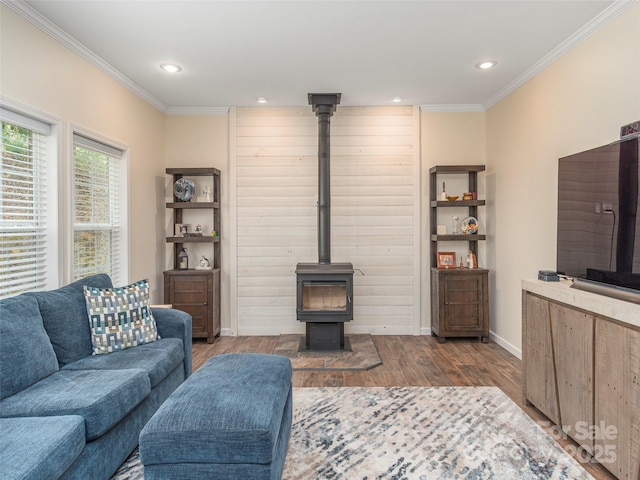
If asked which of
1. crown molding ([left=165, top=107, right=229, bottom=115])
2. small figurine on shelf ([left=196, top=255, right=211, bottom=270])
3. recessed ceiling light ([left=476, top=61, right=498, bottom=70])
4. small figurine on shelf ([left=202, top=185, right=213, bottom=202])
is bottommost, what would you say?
small figurine on shelf ([left=196, top=255, right=211, bottom=270])

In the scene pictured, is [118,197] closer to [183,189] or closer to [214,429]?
[183,189]

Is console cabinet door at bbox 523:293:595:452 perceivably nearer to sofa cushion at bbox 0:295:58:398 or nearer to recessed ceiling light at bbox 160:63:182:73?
sofa cushion at bbox 0:295:58:398

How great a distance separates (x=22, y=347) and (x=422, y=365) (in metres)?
3.04

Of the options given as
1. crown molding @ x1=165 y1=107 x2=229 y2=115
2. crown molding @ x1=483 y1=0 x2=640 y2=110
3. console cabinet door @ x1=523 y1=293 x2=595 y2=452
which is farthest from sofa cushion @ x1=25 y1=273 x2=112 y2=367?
crown molding @ x1=483 y1=0 x2=640 y2=110

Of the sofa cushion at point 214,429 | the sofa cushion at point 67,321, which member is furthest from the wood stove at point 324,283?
the sofa cushion at point 214,429

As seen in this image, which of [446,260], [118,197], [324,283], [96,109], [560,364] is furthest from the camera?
[446,260]

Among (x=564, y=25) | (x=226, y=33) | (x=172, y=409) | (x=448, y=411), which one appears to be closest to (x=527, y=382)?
(x=448, y=411)

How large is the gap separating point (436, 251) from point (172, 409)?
3.61 m

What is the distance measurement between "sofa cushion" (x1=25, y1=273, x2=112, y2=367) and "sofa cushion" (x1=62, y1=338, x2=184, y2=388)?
7 cm

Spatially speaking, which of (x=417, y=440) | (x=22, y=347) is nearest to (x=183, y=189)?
(x=22, y=347)

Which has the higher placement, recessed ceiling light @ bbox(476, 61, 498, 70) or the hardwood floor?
recessed ceiling light @ bbox(476, 61, 498, 70)

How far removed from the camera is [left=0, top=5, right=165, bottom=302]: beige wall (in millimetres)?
2400

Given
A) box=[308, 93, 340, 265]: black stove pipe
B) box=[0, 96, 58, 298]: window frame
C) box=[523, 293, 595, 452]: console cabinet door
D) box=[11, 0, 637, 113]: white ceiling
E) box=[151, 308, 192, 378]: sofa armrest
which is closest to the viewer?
box=[523, 293, 595, 452]: console cabinet door

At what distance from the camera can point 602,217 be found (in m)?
2.21
